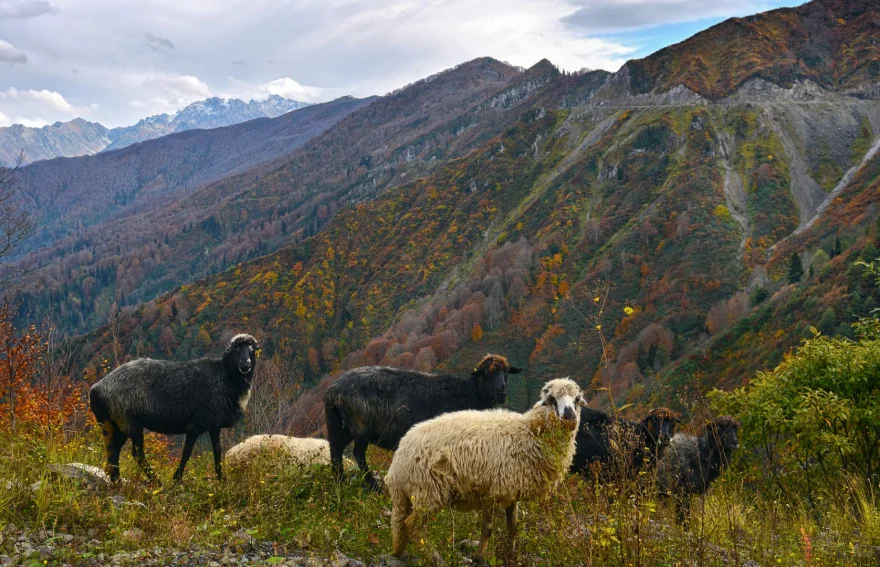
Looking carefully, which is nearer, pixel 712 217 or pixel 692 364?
pixel 692 364

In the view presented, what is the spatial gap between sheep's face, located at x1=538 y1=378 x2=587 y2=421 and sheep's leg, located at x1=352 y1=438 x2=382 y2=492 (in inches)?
134

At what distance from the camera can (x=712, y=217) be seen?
12762 cm

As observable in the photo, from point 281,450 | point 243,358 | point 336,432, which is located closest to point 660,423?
point 336,432

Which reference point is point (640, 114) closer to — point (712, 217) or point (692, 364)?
point (712, 217)

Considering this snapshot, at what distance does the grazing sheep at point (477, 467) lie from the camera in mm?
6535

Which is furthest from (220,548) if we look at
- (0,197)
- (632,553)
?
(0,197)

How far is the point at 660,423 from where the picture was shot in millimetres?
10906

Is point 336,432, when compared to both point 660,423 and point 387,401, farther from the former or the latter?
point 660,423

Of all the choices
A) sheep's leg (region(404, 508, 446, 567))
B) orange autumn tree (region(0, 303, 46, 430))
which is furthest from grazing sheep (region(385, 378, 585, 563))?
orange autumn tree (region(0, 303, 46, 430))

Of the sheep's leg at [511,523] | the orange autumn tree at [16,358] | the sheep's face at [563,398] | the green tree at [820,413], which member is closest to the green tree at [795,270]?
the green tree at [820,413]

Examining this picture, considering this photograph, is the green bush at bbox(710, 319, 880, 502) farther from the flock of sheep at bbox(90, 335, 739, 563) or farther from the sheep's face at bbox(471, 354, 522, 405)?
the sheep's face at bbox(471, 354, 522, 405)

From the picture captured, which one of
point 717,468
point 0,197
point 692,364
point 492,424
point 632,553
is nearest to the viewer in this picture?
point 632,553

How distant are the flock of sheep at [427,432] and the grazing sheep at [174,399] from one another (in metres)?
0.02

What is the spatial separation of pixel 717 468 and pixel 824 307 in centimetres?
7016
